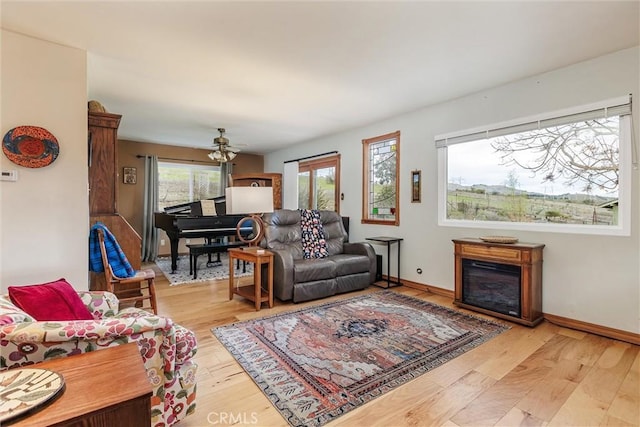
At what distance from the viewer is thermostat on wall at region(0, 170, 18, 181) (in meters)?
2.39

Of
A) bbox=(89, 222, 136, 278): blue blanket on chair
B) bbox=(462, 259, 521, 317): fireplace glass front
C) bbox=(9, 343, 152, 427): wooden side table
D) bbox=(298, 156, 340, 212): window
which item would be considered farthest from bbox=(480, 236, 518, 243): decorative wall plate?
bbox=(89, 222, 136, 278): blue blanket on chair

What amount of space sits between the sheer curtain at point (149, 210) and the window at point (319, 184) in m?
3.08

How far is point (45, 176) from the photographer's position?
8.34 feet

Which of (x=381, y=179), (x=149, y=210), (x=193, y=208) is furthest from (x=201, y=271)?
(x=381, y=179)

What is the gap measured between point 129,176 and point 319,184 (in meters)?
3.96

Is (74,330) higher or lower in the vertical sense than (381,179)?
lower

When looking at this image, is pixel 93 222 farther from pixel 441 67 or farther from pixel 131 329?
pixel 441 67

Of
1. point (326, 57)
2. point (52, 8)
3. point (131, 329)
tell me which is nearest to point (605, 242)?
point (326, 57)

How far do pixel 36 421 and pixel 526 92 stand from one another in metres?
4.16

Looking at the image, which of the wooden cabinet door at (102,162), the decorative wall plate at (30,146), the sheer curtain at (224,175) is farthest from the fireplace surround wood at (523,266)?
the sheer curtain at (224,175)

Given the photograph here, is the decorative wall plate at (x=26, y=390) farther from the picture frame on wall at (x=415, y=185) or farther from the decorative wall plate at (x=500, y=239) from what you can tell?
the picture frame on wall at (x=415, y=185)

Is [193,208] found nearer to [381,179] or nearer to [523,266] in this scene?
[381,179]

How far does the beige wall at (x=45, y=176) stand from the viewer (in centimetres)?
240

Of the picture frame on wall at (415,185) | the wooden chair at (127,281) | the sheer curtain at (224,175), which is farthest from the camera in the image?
the sheer curtain at (224,175)
